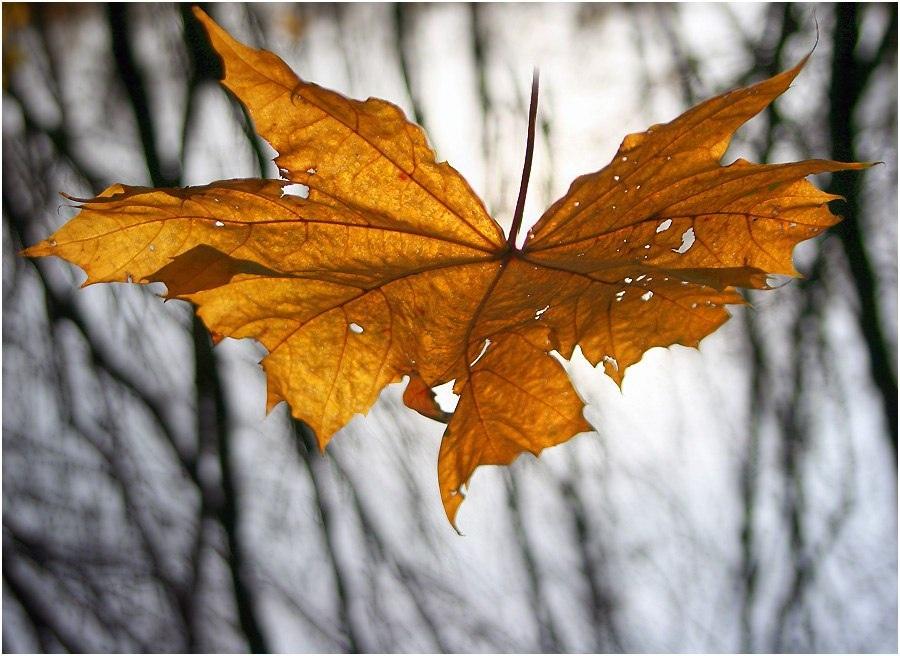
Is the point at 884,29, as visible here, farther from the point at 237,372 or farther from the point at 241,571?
the point at 241,571

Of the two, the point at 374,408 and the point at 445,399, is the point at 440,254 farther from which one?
the point at 374,408

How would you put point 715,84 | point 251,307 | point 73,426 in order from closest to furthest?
1. point 251,307
2. point 715,84
3. point 73,426

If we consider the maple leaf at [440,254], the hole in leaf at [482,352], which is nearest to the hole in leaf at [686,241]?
the maple leaf at [440,254]

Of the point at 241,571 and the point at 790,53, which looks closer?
the point at 790,53

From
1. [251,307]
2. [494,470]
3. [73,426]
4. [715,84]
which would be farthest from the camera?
[73,426]

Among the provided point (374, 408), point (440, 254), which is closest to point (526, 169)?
point (440, 254)

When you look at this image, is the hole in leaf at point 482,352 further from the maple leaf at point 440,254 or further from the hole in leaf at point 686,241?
the hole in leaf at point 686,241

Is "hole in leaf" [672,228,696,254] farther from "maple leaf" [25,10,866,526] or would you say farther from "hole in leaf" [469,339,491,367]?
"hole in leaf" [469,339,491,367]

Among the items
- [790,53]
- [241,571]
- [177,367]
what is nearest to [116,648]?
[241,571]
